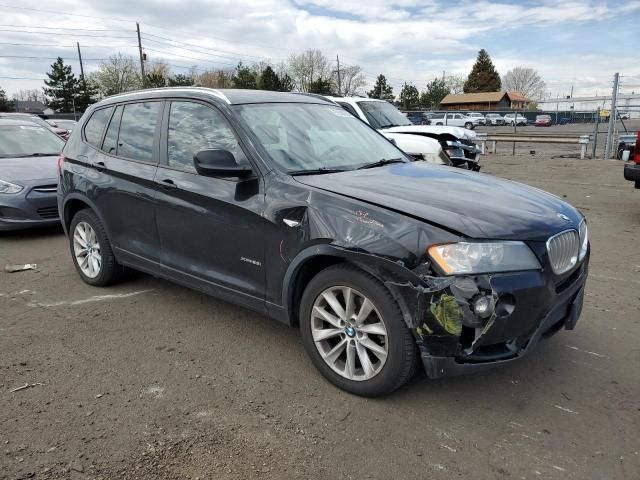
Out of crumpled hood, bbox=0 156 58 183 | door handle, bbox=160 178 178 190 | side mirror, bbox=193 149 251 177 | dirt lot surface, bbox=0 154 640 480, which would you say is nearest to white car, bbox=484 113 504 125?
crumpled hood, bbox=0 156 58 183

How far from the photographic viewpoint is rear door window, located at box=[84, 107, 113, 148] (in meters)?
4.94

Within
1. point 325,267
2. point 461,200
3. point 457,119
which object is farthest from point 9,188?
point 457,119

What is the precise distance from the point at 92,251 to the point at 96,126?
1.19m

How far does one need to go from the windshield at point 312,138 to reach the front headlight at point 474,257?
1229mm

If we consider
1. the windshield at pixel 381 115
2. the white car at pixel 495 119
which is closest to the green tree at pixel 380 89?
the white car at pixel 495 119

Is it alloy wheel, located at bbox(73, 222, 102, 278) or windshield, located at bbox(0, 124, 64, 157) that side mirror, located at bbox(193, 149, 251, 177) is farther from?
windshield, located at bbox(0, 124, 64, 157)

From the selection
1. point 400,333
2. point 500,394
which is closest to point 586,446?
point 500,394

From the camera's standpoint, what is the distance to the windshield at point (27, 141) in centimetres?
834

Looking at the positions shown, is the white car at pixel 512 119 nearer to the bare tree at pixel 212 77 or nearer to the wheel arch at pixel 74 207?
the bare tree at pixel 212 77

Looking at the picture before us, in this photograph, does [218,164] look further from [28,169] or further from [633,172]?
[633,172]

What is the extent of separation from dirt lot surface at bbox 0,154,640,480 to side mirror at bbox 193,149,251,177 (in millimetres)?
1269

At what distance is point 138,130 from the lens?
448 cm

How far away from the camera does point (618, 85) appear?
1656cm

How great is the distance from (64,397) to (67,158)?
2.86 metres
